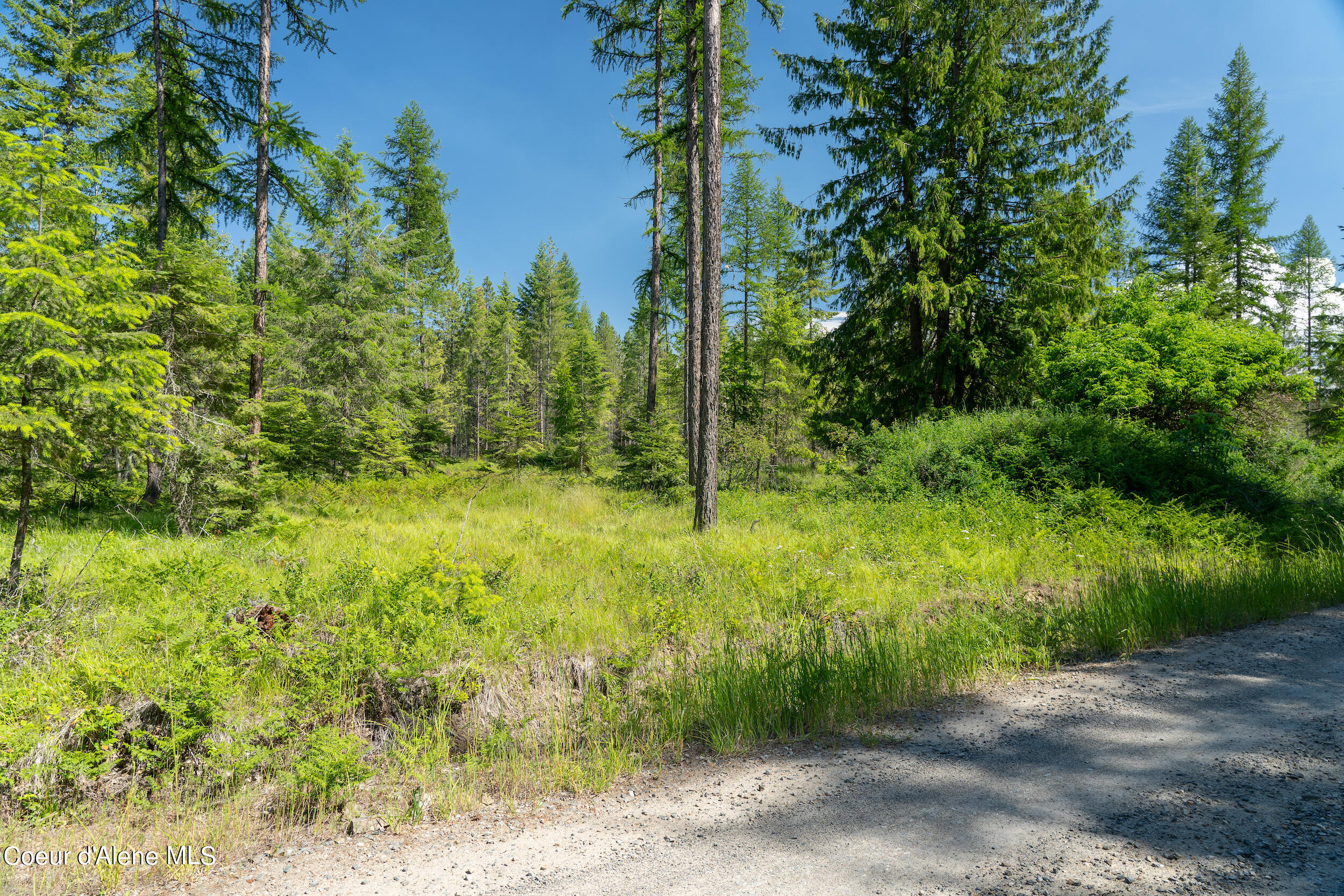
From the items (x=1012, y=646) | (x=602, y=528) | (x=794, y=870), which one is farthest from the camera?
(x=602, y=528)

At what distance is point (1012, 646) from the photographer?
5.14m

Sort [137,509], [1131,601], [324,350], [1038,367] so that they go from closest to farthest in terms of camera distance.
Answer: [1131,601]
[137,509]
[1038,367]
[324,350]

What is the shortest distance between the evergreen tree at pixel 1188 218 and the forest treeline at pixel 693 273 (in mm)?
184

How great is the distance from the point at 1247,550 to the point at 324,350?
2663 cm

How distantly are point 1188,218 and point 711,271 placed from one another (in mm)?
28110

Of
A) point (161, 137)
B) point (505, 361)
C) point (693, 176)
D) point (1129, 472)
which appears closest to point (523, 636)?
point (1129, 472)

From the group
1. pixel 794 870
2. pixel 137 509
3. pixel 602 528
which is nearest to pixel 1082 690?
pixel 794 870

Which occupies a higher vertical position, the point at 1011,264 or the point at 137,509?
the point at 1011,264

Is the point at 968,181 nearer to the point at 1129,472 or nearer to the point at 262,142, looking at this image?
the point at 1129,472

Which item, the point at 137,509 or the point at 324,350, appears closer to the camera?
the point at 137,509

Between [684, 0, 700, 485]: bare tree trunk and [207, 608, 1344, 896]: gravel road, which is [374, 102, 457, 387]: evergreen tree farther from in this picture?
[207, 608, 1344, 896]: gravel road

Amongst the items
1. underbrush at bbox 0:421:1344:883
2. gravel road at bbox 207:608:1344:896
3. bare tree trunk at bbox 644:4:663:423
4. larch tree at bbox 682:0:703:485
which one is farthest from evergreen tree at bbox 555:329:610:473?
gravel road at bbox 207:608:1344:896

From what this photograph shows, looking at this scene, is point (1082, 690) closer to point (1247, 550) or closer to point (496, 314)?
point (1247, 550)

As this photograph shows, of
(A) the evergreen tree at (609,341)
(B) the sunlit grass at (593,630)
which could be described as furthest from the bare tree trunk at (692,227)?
(A) the evergreen tree at (609,341)
